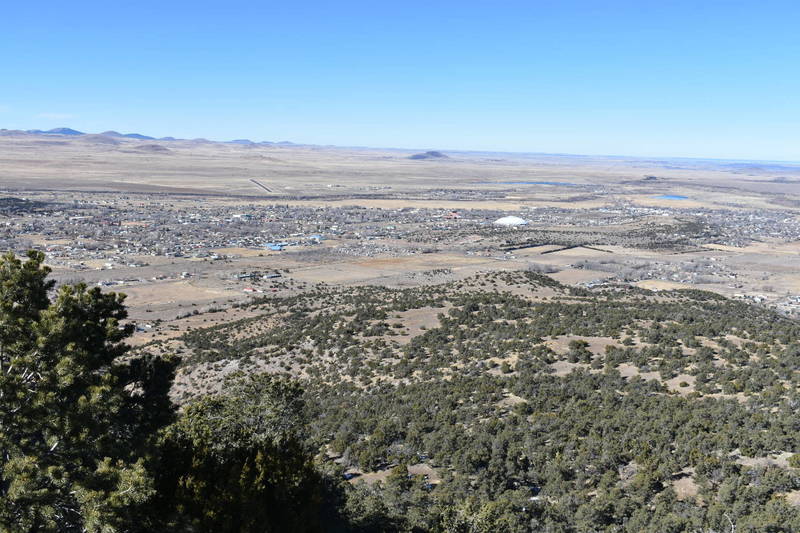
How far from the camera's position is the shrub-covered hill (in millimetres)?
15477

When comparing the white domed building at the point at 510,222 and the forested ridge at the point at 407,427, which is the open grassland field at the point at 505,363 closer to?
the forested ridge at the point at 407,427

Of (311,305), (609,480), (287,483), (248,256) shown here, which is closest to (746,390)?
(609,480)

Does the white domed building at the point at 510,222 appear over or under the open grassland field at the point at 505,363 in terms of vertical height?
over

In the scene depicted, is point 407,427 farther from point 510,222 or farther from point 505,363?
point 510,222

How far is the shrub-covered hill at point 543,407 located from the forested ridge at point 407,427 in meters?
0.09

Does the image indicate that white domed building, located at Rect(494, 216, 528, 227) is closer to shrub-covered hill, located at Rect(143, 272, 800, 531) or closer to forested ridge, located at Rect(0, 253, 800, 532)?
shrub-covered hill, located at Rect(143, 272, 800, 531)

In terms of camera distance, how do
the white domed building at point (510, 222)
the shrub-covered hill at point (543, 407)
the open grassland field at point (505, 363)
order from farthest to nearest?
the white domed building at point (510, 222), the open grassland field at point (505, 363), the shrub-covered hill at point (543, 407)

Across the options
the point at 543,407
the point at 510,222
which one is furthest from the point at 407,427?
the point at 510,222

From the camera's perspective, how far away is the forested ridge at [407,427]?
11.5 metres

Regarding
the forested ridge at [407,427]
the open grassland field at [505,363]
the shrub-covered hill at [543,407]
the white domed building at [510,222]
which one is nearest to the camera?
the forested ridge at [407,427]

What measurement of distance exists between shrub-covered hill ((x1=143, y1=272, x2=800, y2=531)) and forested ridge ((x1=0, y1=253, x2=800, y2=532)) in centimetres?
9

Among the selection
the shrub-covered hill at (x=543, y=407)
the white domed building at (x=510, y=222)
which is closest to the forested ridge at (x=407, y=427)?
the shrub-covered hill at (x=543, y=407)

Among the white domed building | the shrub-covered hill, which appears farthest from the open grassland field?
the white domed building

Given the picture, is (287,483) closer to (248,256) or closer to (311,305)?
(311,305)
